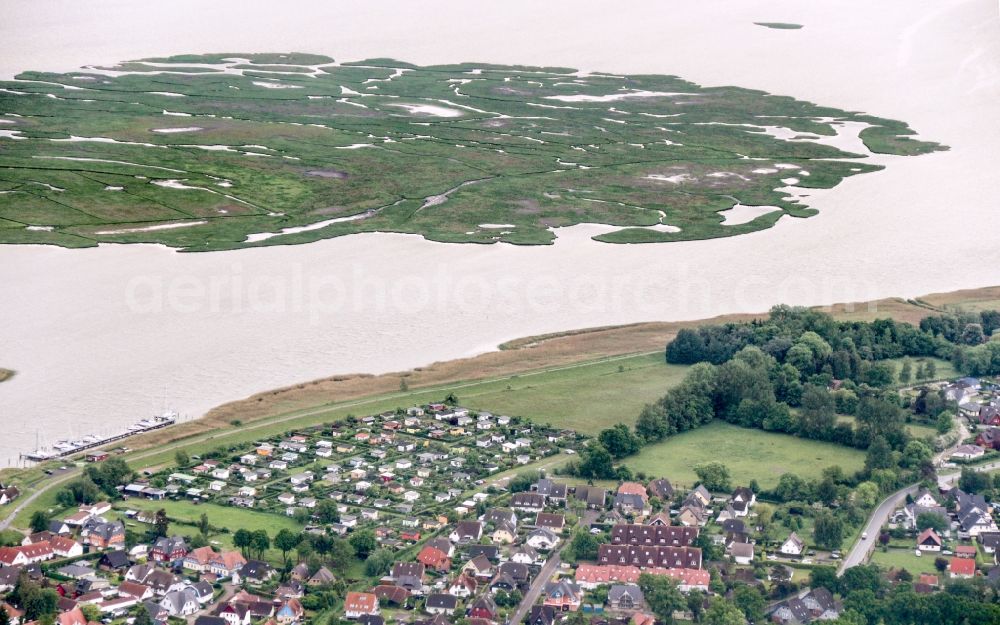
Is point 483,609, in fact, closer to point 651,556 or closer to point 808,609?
point 651,556

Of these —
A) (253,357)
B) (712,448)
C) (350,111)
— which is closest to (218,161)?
(350,111)

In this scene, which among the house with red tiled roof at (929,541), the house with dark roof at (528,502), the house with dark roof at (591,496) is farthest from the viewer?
the house with dark roof at (591,496)

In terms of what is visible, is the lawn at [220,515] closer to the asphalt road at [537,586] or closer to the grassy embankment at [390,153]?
the asphalt road at [537,586]

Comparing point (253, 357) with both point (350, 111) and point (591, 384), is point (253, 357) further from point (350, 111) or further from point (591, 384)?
point (350, 111)

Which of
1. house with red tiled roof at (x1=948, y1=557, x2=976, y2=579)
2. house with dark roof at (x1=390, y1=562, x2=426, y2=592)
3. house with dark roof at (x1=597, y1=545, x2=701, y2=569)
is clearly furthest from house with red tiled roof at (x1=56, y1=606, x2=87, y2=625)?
house with red tiled roof at (x1=948, y1=557, x2=976, y2=579)

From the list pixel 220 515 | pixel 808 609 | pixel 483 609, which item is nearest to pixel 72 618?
pixel 220 515

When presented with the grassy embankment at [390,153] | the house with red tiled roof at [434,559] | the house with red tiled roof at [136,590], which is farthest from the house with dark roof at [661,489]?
the grassy embankment at [390,153]
